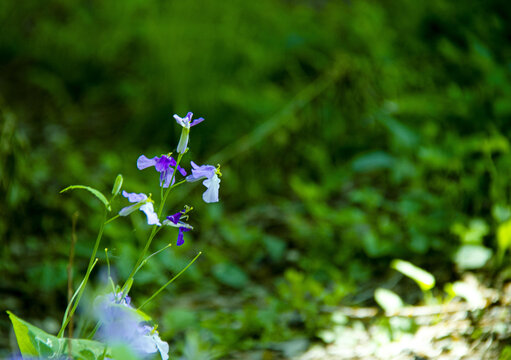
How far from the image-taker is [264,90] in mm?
3121

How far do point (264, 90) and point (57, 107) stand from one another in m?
1.57

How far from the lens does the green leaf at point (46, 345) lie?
0.89 metres

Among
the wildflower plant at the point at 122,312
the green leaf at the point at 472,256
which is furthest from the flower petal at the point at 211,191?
the green leaf at the point at 472,256

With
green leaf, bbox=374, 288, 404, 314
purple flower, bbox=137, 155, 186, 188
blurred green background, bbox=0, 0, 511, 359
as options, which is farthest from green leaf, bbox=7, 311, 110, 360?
green leaf, bbox=374, 288, 404, 314

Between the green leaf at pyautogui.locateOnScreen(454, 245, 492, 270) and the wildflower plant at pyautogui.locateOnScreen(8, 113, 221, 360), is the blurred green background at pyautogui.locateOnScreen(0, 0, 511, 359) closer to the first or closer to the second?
the green leaf at pyautogui.locateOnScreen(454, 245, 492, 270)

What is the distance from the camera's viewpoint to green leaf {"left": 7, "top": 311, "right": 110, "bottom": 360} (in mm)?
890

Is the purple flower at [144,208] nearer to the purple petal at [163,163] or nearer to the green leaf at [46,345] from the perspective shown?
the purple petal at [163,163]

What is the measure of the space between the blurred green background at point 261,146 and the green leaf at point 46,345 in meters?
0.17

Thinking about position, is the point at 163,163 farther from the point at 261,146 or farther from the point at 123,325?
the point at 261,146

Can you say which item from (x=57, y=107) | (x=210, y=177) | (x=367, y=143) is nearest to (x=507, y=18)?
(x=367, y=143)

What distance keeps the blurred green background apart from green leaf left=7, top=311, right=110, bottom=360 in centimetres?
17

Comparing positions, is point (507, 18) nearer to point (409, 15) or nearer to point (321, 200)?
point (409, 15)

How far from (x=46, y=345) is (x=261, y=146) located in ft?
6.20

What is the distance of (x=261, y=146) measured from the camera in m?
2.70
